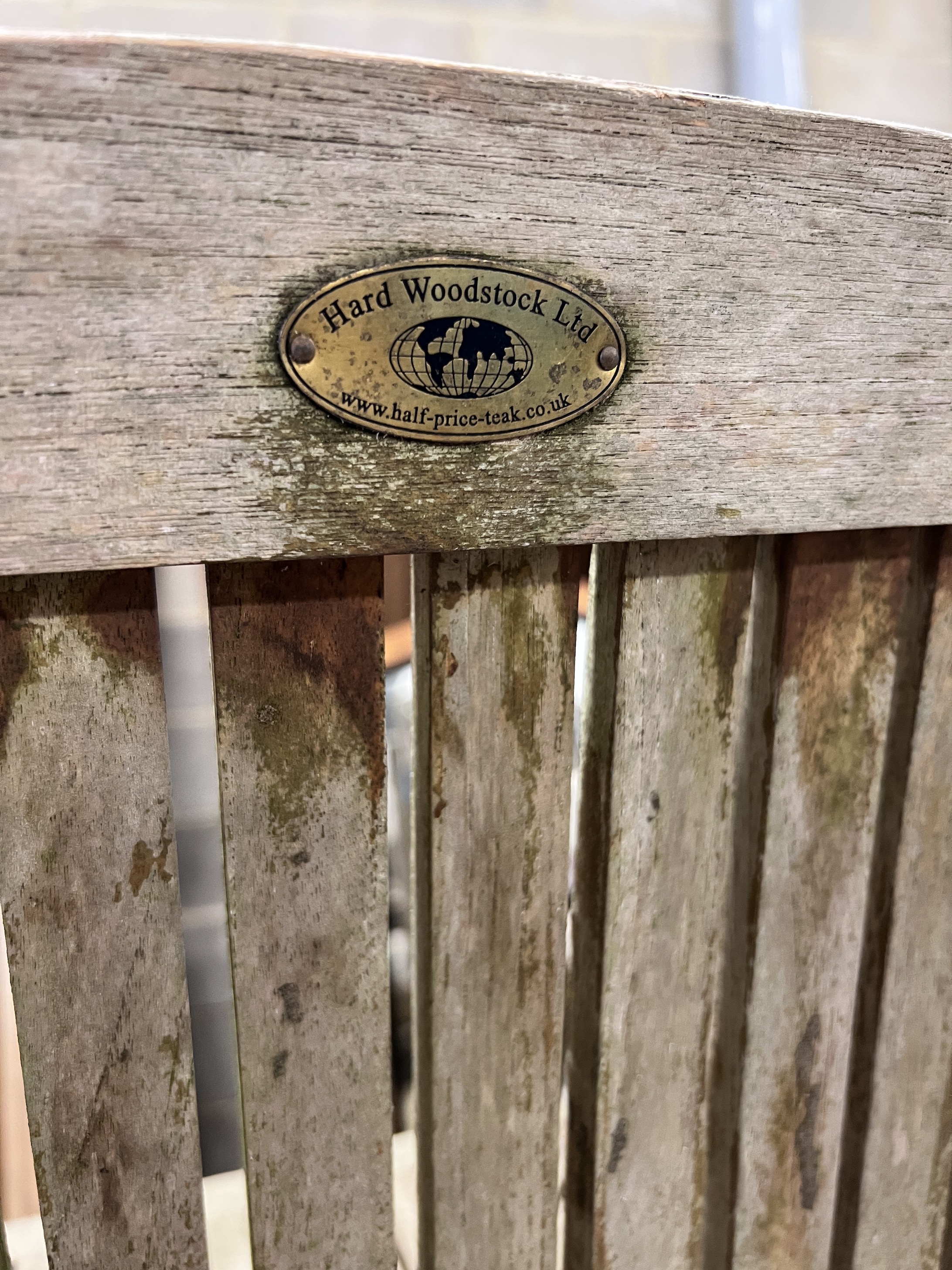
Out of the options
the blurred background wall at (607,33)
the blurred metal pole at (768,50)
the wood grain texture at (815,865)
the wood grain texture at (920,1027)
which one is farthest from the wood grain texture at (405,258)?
the blurred metal pole at (768,50)

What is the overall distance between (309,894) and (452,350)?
333 millimetres

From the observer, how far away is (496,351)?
0.45m

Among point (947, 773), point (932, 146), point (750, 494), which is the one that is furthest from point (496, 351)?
point (947, 773)

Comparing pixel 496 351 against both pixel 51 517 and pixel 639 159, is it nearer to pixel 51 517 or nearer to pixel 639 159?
pixel 639 159

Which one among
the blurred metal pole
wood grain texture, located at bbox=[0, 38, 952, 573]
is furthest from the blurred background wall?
wood grain texture, located at bbox=[0, 38, 952, 573]

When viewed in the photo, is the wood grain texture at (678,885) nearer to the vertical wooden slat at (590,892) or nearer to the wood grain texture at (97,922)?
the vertical wooden slat at (590,892)

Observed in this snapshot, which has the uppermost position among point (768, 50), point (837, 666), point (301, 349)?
point (768, 50)

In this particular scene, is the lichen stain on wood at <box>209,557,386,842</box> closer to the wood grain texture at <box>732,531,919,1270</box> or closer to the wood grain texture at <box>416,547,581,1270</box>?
the wood grain texture at <box>416,547,581,1270</box>

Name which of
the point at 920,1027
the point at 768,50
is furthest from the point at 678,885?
the point at 768,50

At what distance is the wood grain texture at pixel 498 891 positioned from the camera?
554 mm

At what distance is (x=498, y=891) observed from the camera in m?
0.60

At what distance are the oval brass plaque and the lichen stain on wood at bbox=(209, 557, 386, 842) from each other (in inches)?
4.1

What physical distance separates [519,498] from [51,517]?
235 millimetres

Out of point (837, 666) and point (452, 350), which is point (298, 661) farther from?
point (837, 666)
